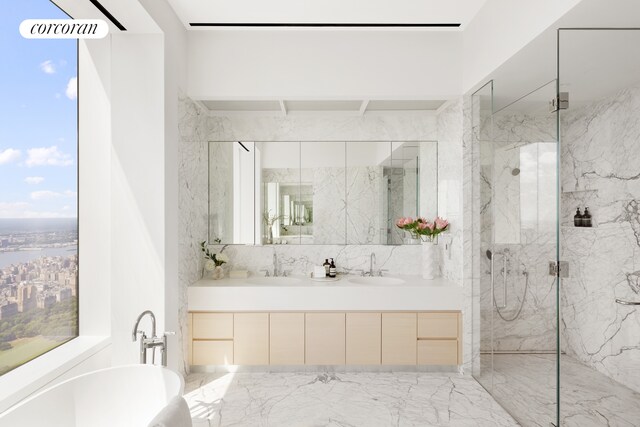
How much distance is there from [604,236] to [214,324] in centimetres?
295

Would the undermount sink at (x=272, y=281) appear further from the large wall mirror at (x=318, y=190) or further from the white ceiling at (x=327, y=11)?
the white ceiling at (x=327, y=11)

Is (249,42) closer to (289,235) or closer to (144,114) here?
(144,114)

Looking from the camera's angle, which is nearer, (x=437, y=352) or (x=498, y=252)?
(x=498, y=252)

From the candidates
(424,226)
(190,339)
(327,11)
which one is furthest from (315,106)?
(190,339)

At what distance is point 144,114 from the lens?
9.66ft

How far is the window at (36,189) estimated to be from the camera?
216cm

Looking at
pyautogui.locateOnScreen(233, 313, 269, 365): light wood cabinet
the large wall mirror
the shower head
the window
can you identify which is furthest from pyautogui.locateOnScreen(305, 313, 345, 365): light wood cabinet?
the window

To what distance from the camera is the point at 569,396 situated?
2.27m

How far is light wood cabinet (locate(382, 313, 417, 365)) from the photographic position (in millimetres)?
3553

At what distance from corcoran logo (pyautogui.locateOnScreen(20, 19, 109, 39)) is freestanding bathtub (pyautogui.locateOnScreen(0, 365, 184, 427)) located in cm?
153

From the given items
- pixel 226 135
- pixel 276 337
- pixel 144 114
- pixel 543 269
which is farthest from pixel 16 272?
pixel 543 269

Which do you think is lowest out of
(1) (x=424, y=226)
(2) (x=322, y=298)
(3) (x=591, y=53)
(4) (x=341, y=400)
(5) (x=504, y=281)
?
(4) (x=341, y=400)

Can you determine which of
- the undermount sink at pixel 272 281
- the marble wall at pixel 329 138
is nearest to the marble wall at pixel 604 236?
the marble wall at pixel 329 138

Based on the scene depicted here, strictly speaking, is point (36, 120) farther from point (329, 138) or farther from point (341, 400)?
point (341, 400)
